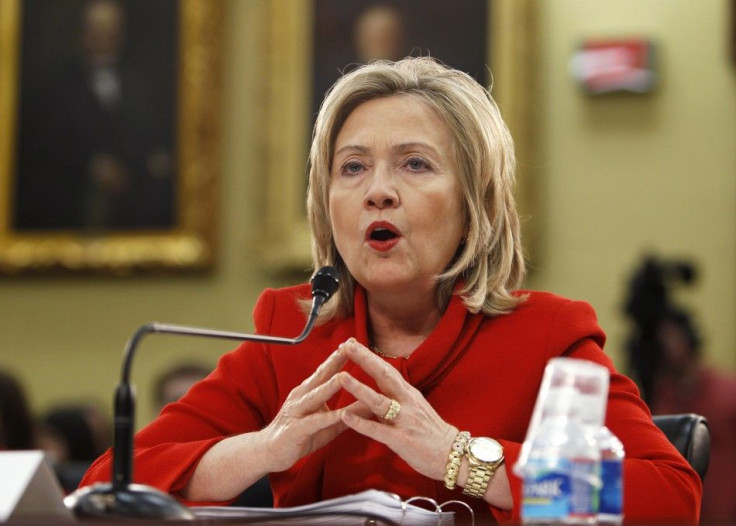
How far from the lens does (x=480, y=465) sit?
6.55ft

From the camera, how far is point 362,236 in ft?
7.78

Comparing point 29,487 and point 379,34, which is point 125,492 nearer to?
point 29,487

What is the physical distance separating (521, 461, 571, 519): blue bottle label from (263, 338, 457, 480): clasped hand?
1.85 ft

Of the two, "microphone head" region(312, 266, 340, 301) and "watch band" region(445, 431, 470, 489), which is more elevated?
"microphone head" region(312, 266, 340, 301)

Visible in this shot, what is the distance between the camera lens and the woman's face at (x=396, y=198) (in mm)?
2354

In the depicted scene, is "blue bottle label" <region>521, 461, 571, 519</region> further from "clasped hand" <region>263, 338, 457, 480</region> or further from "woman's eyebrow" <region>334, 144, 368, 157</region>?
"woman's eyebrow" <region>334, 144, 368, 157</region>

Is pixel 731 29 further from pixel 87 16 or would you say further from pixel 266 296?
pixel 266 296

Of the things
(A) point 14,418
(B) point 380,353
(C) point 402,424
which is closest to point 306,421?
(C) point 402,424

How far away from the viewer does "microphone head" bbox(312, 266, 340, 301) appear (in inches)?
80.4

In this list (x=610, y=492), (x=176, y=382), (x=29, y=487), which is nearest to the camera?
(x=610, y=492)

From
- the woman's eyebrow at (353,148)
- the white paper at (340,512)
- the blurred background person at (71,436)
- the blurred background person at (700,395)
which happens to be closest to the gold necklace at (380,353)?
the woman's eyebrow at (353,148)

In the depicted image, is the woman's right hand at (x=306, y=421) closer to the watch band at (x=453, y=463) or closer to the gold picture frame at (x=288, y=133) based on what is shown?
the watch band at (x=453, y=463)

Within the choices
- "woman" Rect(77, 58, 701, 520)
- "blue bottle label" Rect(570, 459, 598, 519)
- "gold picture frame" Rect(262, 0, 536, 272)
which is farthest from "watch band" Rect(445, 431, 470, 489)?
"gold picture frame" Rect(262, 0, 536, 272)

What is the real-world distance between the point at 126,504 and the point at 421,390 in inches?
34.2
